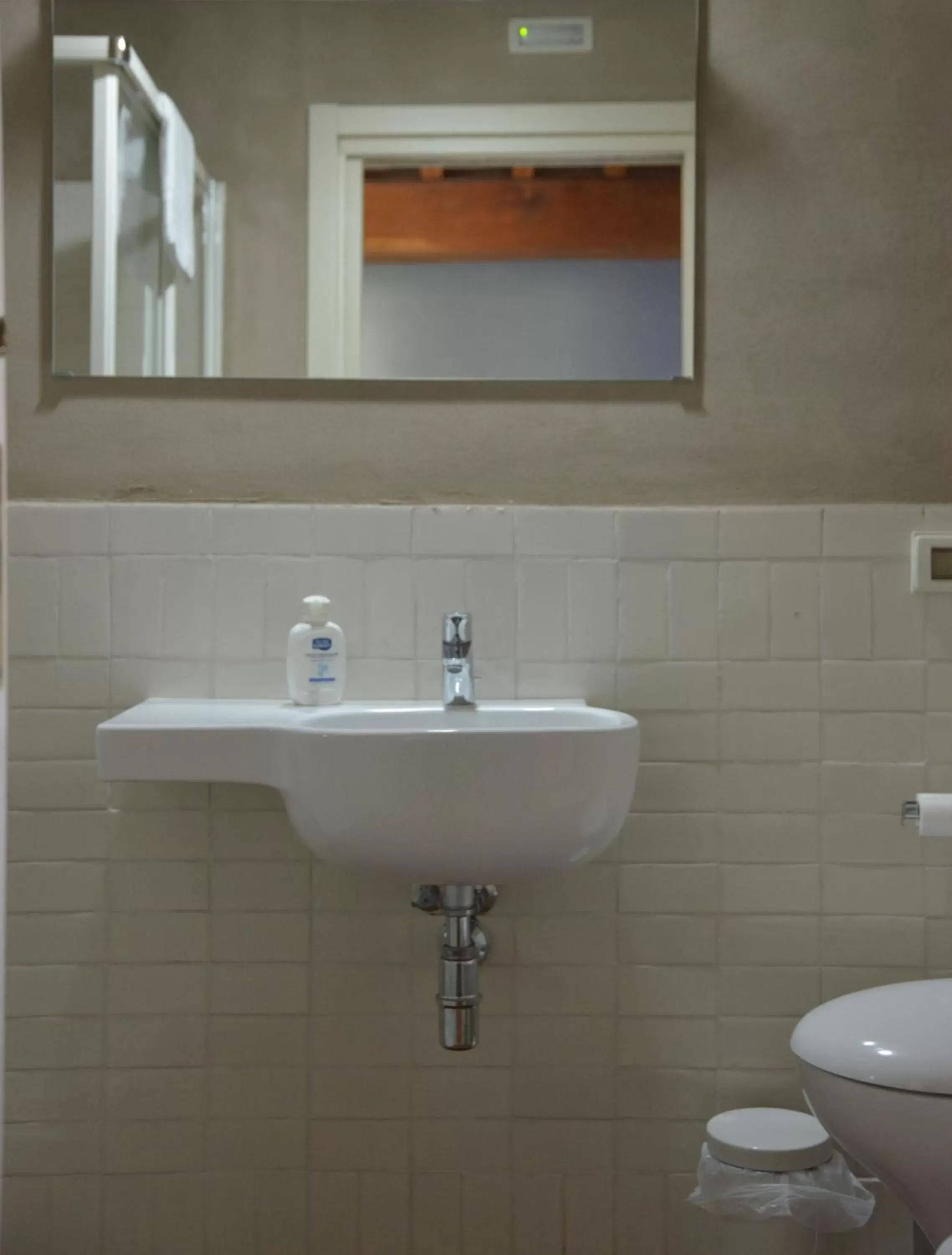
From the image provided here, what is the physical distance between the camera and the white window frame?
1705 mm

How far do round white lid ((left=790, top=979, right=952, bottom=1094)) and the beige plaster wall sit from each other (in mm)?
678

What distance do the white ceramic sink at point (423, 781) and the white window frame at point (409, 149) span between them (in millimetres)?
588

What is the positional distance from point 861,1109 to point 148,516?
3.80 feet

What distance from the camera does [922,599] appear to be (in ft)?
5.60

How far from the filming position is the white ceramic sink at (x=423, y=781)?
136 cm

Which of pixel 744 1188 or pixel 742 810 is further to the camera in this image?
pixel 742 810

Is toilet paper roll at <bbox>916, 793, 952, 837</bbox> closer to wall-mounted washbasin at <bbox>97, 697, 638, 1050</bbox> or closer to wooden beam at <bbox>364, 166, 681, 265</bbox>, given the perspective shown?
wall-mounted washbasin at <bbox>97, 697, 638, 1050</bbox>

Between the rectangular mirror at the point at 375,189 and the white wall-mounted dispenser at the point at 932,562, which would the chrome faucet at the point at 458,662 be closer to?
the rectangular mirror at the point at 375,189

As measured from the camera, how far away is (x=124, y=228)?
171 centimetres

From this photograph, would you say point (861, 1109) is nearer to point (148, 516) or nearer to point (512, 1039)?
point (512, 1039)

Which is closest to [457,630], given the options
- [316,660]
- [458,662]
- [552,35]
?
[458,662]

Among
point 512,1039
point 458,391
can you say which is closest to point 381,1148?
point 512,1039

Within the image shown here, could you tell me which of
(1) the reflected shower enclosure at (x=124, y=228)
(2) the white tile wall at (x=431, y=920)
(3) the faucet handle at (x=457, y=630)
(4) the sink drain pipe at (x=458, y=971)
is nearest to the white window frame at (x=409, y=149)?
(1) the reflected shower enclosure at (x=124, y=228)

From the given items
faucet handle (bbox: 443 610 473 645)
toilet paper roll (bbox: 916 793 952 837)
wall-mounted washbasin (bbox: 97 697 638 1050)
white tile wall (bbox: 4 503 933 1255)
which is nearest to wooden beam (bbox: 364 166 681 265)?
white tile wall (bbox: 4 503 933 1255)
